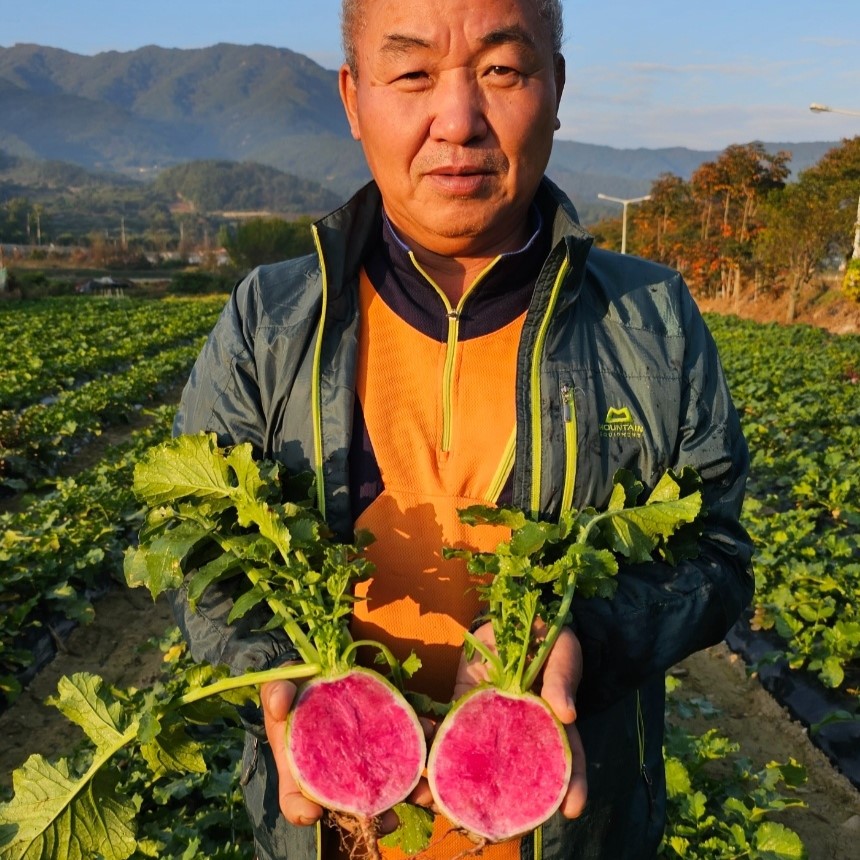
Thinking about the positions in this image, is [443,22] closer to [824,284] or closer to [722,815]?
[722,815]

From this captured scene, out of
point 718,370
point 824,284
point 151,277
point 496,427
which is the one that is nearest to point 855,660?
point 718,370

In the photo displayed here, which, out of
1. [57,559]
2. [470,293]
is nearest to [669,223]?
[57,559]

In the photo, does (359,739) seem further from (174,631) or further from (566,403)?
(174,631)

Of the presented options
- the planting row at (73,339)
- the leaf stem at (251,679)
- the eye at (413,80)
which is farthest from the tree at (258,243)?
the leaf stem at (251,679)

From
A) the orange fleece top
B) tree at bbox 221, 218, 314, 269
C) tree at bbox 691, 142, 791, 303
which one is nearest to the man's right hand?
the orange fleece top

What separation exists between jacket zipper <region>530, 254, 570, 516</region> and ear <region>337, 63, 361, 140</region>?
0.58 metres

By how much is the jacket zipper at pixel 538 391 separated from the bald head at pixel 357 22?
0.49 m

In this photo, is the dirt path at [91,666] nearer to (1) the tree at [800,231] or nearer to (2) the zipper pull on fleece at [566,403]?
(2) the zipper pull on fleece at [566,403]

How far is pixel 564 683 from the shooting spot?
5.17 feet

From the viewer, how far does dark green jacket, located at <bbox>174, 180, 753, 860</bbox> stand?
5.93 feet

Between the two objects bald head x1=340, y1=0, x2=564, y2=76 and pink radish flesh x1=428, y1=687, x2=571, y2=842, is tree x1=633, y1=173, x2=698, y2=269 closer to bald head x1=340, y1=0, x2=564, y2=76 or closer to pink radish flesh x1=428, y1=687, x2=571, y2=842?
bald head x1=340, y1=0, x2=564, y2=76

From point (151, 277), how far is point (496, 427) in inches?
2869

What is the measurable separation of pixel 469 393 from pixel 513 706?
706 mm

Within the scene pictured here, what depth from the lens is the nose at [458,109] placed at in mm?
1659
